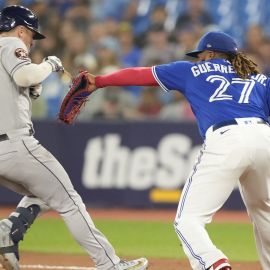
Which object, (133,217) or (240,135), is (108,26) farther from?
(240,135)

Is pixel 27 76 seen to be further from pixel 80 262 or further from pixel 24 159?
pixel 80 262

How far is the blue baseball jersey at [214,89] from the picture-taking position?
6074mm

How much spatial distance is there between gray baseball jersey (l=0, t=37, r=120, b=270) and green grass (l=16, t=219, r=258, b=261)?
7.20 feet

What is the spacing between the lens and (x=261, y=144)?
598cm

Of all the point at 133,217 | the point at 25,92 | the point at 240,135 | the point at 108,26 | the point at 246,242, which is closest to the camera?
the point at 240,135

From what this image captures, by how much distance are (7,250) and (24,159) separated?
2.41 feet

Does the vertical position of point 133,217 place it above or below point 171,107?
below

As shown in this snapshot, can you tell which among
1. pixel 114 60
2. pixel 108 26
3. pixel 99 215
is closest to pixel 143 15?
pixel 108 26

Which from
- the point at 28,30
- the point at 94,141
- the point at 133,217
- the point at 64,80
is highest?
the point at 28,30

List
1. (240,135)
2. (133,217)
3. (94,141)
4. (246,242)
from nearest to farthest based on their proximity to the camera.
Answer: (240,135)
(246,242)
(133,217)
(94,141)

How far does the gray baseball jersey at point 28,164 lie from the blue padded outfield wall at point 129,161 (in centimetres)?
600

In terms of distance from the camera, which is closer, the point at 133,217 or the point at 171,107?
the point at 133,217

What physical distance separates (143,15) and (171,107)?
2.87 metres

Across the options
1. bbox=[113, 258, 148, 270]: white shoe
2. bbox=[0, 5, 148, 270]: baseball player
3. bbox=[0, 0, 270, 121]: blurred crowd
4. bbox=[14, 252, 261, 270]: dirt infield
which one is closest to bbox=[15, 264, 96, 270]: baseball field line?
bbox=[14, 252, 261, 270]: dirt infield
